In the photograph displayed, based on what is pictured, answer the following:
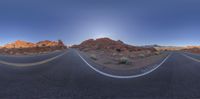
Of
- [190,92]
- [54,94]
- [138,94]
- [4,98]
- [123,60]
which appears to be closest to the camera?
[4,98]

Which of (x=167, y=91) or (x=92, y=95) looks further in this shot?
(x=167, y=91)

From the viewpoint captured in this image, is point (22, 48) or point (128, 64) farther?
point (22, 48)

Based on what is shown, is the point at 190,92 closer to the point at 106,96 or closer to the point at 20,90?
the point at 106,96

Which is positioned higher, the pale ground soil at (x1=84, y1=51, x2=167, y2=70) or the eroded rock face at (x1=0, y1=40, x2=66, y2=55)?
the eroded rock face at (x1=0, y1=40, x2=66, y2=55)

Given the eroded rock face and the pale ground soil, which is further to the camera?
the eroded rock face

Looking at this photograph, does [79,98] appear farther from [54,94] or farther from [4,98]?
[4,98]

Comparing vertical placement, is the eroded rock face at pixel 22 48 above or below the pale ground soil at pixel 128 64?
above

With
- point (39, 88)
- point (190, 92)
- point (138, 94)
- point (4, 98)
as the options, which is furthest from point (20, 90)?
point (190, 92)

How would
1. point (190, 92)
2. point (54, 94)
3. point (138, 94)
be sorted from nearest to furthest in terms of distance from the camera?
point (54, 94) < point (138, 94) < point (190, 92)

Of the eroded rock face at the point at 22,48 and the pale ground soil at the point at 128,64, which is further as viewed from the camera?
the eroded rock face at the point at 22,48

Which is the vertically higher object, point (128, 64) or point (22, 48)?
point (22, 48)

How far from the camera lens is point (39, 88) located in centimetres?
785

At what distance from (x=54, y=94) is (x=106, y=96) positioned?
1163 mm

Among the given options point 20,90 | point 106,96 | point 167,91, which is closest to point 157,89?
point 167,91
